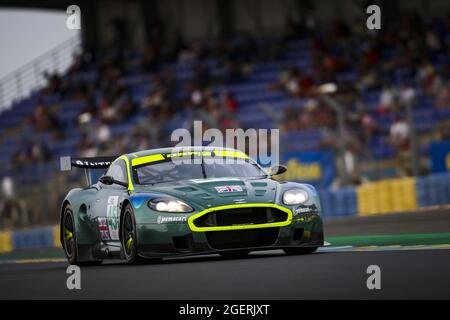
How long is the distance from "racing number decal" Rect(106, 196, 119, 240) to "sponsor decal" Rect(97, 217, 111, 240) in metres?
0.09

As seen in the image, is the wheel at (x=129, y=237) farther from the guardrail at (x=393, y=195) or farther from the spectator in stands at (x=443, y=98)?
the spectator in stands at (x=443, y=98)

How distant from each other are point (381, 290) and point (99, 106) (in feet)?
84.6

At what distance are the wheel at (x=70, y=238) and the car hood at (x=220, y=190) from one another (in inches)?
65.0

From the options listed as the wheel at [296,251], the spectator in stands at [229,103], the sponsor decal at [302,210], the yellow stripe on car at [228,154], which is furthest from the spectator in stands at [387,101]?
the sponsor decal at [302,210]

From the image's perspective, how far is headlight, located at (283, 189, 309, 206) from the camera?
10641 millimetres

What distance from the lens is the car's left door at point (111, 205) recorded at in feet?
36.9

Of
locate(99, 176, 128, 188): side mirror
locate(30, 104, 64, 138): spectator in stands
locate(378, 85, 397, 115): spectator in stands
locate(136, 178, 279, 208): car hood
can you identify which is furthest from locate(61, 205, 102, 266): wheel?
locate(30, 104, 64, 138): spectator in stands

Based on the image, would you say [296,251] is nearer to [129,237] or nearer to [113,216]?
[129,237]

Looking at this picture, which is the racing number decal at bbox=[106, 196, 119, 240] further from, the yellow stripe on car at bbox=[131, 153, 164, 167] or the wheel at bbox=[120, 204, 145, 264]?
the yellow stripe on car at bbox=[131, 153, 164, 167]

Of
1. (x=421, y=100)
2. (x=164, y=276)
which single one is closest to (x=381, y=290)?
(x=164, y=276)

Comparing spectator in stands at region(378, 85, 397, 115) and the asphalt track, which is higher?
spectator in stands at region(378, 85, 397, 115)

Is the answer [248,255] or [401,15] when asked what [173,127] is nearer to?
[401,15]

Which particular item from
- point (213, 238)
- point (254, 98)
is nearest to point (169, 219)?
point (213, 238)

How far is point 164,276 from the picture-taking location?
9.20m
